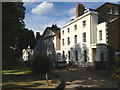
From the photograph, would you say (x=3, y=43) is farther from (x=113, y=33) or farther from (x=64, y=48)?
(x=64, y=48)

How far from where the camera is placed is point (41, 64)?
16.9 m

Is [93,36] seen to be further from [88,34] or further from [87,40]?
[87,40]

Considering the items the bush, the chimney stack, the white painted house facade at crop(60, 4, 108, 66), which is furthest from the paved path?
the chimney stack

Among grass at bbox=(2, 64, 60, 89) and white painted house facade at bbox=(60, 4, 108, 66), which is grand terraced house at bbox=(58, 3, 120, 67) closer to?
white painted house facade at bbox=(60, 4, 108, 66)

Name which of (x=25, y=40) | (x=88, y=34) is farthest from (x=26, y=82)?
(x=25, y=40)

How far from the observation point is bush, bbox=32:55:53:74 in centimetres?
1681

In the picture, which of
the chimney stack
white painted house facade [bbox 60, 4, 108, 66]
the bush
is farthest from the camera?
the chimney stack

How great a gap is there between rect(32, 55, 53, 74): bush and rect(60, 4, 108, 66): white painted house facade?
7971 millimetres

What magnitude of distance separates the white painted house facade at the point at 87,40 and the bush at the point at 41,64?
797 cm

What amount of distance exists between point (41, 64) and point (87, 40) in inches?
420

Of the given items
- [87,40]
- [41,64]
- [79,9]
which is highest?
[79,9]

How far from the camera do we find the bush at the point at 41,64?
662 inches

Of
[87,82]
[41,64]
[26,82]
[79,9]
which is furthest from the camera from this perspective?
[79,9]

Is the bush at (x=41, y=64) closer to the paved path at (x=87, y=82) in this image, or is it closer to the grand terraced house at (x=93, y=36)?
the paved path at (x=87, y=82)
